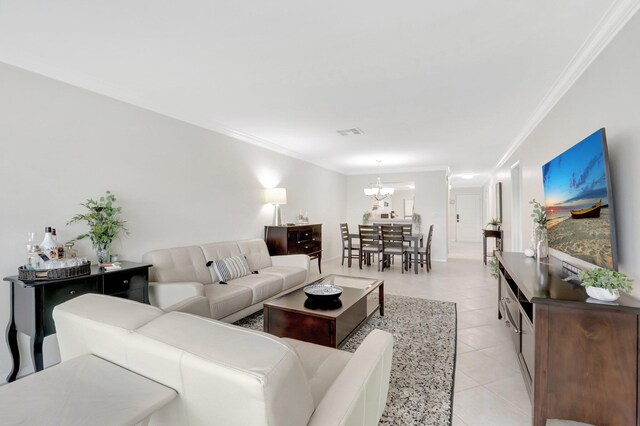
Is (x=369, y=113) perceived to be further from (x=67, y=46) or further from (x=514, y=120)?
(x=67, y=46)

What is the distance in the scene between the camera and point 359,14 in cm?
173

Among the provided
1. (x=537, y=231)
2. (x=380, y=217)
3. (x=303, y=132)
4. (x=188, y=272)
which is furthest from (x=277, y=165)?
(x=380, y=217)

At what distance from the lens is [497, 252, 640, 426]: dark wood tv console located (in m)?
1.40

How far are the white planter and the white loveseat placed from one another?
3.89ft

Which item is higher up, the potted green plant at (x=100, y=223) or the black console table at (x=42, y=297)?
the potted green plant at (x=100, y=223)

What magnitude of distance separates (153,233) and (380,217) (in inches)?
282

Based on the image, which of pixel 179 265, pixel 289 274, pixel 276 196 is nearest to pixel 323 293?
pixel 289 274

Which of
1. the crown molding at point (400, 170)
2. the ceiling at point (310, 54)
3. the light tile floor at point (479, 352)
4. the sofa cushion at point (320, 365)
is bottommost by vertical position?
the light tile floor at point (479, 352)

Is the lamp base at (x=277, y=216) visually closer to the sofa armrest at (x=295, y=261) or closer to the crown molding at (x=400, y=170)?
the sofa armrest at (x=295, y=261)

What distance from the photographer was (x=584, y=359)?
1477 millimetres

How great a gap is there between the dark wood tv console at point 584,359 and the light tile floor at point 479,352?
31 cm

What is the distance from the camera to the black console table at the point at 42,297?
1.91 metres

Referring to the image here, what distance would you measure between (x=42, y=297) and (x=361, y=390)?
218cm

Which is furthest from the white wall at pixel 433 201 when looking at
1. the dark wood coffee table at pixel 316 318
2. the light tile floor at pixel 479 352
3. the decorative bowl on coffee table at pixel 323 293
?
the decorative bowl on coffee table at pixel 323 293
